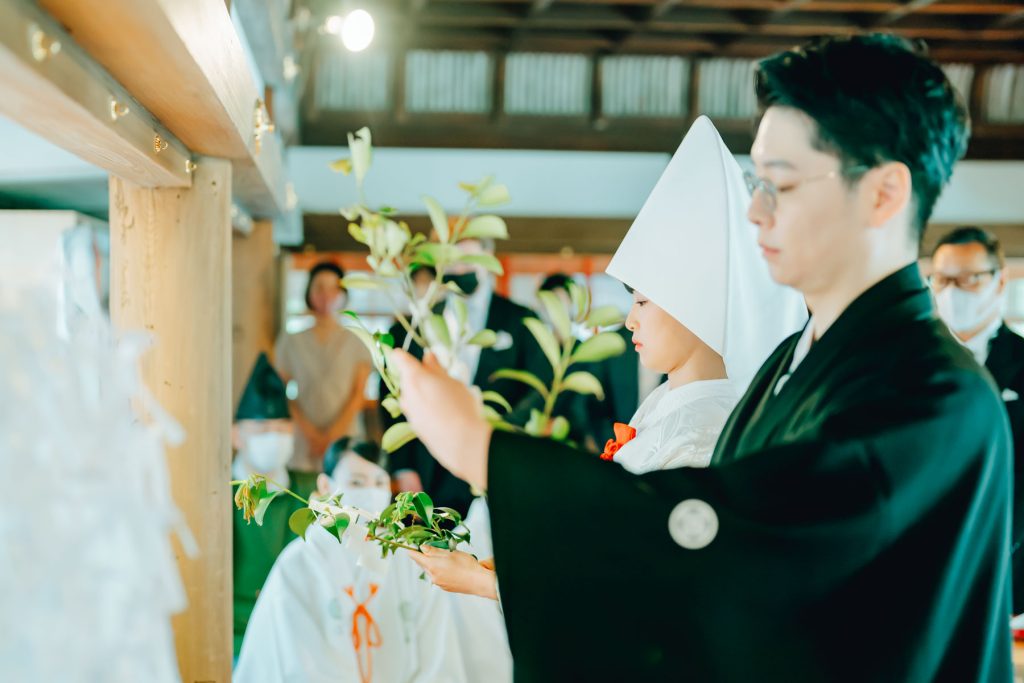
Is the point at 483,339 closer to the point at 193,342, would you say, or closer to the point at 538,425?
the point at 538,425

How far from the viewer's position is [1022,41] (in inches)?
262

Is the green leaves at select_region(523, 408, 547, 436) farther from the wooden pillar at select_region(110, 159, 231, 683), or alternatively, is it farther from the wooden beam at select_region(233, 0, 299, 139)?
the wooden beam at select_region(233, 0, 299, 139)

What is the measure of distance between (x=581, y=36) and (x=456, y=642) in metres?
4.53

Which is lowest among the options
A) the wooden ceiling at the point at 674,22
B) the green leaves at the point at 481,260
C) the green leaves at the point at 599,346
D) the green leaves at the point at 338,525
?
the green leaves at the point at 338,525

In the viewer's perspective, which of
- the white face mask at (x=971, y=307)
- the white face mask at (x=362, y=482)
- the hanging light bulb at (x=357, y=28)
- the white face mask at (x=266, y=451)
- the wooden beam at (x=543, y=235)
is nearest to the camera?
the white face mask at (x=362, y=482)

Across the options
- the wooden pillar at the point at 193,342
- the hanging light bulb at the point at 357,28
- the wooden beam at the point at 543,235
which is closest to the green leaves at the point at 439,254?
the wooden pillar at the point at 193,342

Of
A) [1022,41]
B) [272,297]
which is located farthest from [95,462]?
[1022,41]

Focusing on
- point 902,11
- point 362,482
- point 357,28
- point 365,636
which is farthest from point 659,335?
point 902,11

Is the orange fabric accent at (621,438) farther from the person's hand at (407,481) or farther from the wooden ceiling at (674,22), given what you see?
the wooden ceiling at (674,22)

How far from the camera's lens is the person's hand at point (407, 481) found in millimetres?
4320

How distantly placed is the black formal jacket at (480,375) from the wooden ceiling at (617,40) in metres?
1.98

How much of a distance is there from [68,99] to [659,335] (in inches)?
38.5

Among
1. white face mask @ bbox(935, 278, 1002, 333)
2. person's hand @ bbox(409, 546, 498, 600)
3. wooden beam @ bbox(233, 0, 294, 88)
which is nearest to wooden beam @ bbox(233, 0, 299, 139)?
wooden beam @ bbox(233, 0, 294, 88)

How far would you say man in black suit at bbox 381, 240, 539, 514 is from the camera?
4344 millimetres
